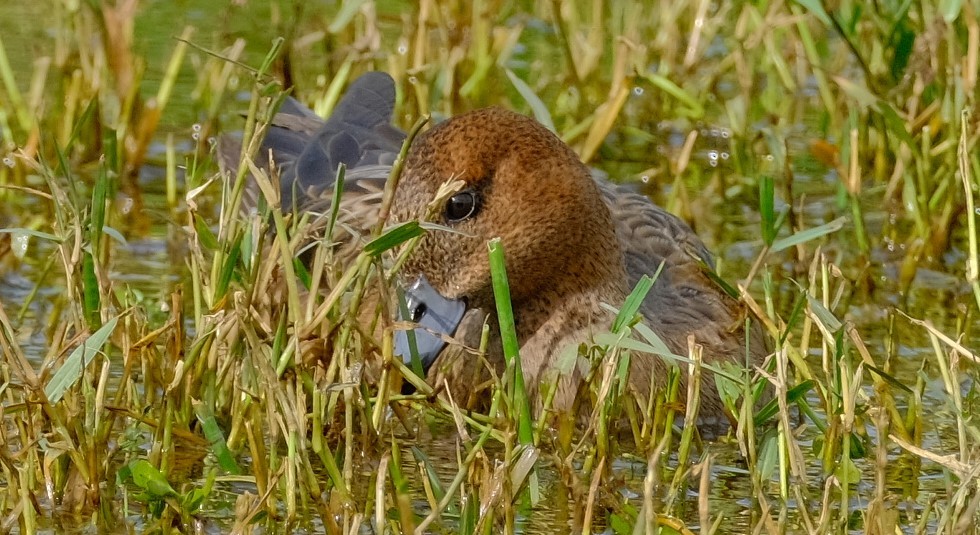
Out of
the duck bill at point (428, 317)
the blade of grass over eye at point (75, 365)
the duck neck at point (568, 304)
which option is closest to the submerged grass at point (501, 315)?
the blade of grass over eye at point (75, 365)

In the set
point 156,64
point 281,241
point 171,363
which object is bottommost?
point 171,363

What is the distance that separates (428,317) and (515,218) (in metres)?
0.31

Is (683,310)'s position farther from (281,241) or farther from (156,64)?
(156,64)

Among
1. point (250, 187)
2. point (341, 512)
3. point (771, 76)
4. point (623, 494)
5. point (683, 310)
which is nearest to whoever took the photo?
point (341, 512)

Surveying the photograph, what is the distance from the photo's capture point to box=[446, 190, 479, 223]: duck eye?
411 cm

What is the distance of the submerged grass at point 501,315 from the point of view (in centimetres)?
311

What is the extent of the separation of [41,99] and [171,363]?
215 cm

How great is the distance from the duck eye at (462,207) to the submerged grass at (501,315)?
0.90 ft

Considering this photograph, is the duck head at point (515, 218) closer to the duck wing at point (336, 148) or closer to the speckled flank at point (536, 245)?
the speckled flank at point (536, 245)

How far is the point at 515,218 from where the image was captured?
415 cm

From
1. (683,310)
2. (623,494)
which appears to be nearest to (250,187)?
(683,310)

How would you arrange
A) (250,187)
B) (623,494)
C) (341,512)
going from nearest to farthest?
(341,512) < (623,494) < (250,187)

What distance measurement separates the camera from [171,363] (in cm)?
365

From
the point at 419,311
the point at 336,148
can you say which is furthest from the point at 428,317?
the point at 336,148
